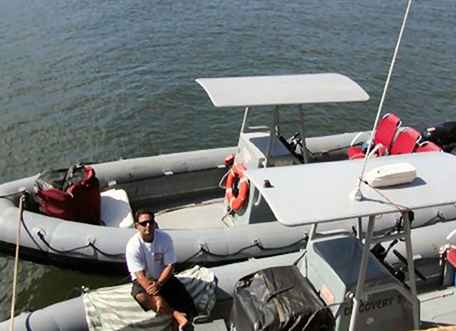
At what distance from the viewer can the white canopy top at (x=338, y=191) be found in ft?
10.8

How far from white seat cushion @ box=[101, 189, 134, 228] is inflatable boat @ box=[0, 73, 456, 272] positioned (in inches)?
0.4

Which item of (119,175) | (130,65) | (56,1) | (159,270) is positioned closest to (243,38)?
(130,65)

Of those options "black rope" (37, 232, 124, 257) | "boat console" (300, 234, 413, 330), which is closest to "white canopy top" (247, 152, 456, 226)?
"boat console" (300, 234, 413, 330)

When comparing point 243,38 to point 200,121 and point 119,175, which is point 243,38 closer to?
point 200,121

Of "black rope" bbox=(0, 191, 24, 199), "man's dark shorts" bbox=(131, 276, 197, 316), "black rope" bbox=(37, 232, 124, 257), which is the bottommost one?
"black rope" bbox=(37, 232, 124, 257)

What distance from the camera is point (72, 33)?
13336mm

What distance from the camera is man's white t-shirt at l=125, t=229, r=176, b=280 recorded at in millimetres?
4488

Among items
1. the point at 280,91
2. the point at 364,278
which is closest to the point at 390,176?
the point at 364,278

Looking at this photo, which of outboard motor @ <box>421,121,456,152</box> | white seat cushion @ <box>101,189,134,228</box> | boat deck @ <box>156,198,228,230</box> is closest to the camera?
white seat cushion @ <box>101,189,134,228</box>

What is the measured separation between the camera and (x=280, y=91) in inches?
230

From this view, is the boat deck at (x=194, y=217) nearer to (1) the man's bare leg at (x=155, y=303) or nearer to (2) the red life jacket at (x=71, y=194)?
(2) the red life jacket at (x=71, y=194)

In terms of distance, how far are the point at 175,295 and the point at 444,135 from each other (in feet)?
16.4

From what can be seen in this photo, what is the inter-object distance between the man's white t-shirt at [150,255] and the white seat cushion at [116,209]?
1.56 meters

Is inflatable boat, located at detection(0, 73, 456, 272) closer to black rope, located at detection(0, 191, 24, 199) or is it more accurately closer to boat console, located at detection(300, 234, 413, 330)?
black rope, located at detection(0, 191, 24, 199)
